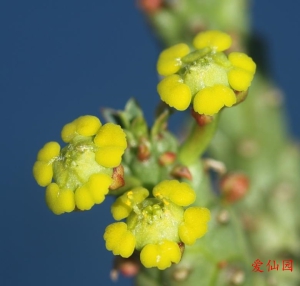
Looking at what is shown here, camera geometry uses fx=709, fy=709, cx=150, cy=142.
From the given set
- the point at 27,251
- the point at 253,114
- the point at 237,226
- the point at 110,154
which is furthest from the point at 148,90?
the point at 110,154

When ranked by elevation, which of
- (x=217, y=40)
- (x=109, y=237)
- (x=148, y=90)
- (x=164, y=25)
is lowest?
(x=109, y=237)

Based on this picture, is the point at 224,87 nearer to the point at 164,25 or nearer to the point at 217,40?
the point at 217,40

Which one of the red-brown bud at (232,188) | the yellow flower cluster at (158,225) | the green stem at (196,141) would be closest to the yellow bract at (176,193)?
the yellow flower cluster at (158,225)

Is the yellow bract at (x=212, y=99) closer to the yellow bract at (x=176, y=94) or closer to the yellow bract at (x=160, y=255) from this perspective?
the yellow bract at (x=176, y=94)

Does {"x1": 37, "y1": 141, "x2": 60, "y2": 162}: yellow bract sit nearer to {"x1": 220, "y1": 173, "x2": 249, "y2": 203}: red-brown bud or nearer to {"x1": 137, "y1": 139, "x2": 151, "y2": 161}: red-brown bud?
{"x1": 137, "y1": 139, "x2": 151, "y2": 161}: red-brown bud

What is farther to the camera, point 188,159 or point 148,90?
point 148,90

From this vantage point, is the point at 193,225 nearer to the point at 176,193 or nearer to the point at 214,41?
the point at 176,193

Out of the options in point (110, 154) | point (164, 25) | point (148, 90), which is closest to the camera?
point (110, 154)

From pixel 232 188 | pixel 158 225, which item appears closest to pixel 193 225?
pixel 158 225

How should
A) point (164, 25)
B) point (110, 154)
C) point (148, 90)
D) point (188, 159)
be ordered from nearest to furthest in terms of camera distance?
point (110, 154) → point (188, 159) → point (164, 25) → point (148, 90)
